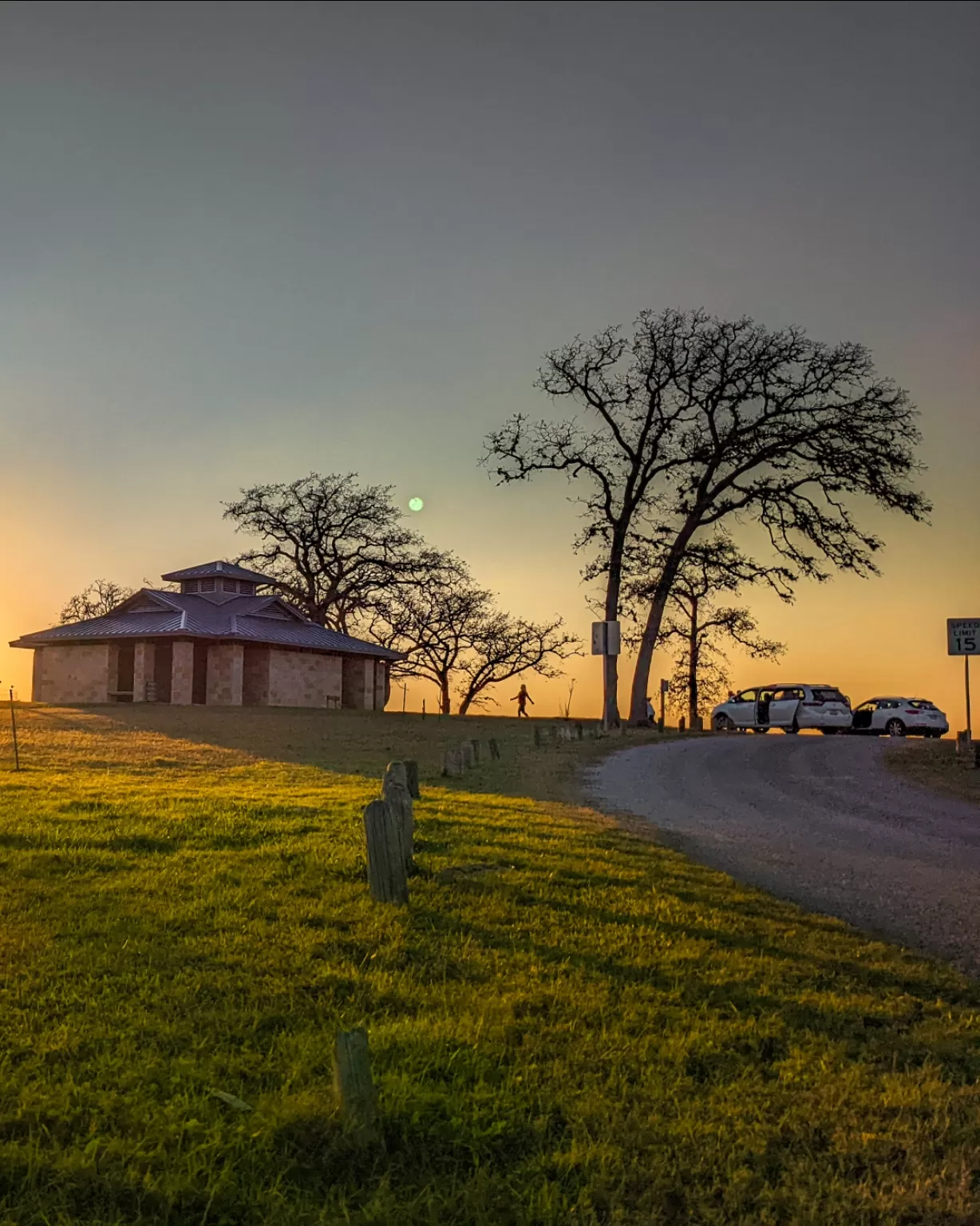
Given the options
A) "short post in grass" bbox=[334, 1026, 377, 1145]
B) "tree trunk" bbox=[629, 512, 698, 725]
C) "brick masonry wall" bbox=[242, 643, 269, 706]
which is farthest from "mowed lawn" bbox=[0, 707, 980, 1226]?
"brick masonry wall" bbox=[242, 643, 269, 706]

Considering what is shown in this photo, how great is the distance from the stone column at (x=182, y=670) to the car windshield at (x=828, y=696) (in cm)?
2444

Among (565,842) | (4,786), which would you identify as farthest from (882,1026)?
(4,786)

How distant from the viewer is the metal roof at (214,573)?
4550cm

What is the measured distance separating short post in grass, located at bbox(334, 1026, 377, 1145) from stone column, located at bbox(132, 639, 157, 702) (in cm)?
3708

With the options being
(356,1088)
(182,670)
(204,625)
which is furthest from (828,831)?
(204,625)

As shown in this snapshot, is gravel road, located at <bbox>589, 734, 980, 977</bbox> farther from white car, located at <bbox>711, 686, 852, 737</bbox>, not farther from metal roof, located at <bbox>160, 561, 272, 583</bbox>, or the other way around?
metal roof, located at <bbox>160, 561, 272, 583</bbox>

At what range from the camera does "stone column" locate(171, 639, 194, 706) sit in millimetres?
38781

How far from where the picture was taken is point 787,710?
111ft

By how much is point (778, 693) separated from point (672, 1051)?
30.7 m

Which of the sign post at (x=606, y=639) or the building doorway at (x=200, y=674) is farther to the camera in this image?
the building doorway at (x=200, y=674)

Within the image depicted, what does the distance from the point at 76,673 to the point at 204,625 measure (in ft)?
21.2

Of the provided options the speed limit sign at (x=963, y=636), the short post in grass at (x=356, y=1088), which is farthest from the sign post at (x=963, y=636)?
the short post in grass at (x=356, y=1088)

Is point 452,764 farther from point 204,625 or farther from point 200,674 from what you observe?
point 200,674

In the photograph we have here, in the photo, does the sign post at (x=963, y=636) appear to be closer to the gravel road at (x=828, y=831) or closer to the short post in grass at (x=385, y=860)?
the gravel road at (x=828, y=831)
